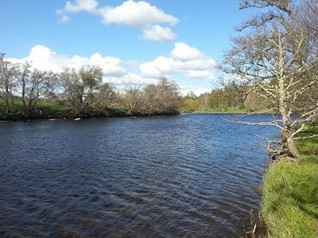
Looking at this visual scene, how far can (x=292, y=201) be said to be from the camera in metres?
11.9

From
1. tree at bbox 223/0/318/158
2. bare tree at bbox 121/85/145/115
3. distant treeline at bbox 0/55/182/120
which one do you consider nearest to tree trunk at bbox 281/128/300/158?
tree at bbox 223/0/318/158

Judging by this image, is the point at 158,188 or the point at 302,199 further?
the point at 158,188

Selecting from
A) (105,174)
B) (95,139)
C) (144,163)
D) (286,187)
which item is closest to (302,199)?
(286,187)

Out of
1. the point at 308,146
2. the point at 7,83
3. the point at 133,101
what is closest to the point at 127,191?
the point at 308,146

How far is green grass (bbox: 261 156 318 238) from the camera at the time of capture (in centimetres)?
987

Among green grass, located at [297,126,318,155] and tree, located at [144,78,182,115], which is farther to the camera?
tree, located at [144,78,182,115]

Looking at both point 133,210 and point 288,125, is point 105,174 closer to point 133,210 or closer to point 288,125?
point 133,210

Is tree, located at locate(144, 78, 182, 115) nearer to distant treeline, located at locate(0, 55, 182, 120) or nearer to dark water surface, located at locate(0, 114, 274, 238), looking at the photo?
distant treeline, located at locate(0, 55, 182, 120)

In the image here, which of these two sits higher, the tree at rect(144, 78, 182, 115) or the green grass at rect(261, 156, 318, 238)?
the tree at rect(144, 78, 182, 115)

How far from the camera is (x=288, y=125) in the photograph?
691 inches

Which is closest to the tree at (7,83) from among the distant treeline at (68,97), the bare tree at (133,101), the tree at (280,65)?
the distant treeline at (68,97)

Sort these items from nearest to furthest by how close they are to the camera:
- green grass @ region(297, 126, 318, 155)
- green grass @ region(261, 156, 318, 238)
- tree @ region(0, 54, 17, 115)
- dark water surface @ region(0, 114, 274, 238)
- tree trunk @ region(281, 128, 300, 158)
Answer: green grass @ region(261, 156, 318, 238)
dark water surface @ region(0, 114, 274, 238)
tree trunk @ region(281, 128, 300, 158)
green grass @ region(297, 126, 318, 155)
tree @ region(0, 54, 17, 115)

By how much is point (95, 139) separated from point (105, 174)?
756 inches

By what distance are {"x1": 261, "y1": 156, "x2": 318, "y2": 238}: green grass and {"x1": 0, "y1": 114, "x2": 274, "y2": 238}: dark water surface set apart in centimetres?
163
